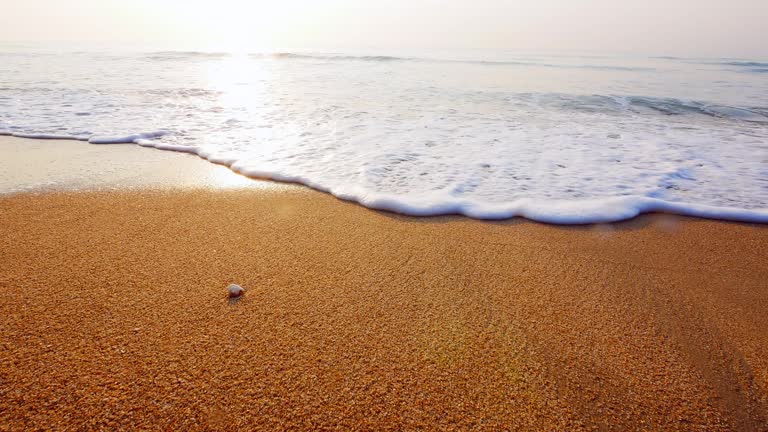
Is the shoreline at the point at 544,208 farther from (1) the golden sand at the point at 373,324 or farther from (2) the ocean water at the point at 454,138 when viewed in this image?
(1) the golden sand at the point at 373,324

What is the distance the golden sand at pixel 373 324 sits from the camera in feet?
4.13

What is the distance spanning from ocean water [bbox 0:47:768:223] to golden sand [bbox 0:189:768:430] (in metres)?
0.49

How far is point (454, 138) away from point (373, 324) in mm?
3604

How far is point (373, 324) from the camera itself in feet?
5.38

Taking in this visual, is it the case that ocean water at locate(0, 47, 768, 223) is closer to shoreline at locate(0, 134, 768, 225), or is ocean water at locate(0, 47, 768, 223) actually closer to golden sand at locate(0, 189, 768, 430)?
shoreline at locate(0, 134, 768, 225)

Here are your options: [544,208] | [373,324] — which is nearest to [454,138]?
[544,208]

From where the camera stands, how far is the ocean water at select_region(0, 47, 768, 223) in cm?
304

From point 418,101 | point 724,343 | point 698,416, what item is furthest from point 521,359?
point 418,101

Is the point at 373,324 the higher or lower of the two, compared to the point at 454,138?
lower

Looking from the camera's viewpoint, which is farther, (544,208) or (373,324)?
(544,208)

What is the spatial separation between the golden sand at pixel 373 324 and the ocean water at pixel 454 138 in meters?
0.49

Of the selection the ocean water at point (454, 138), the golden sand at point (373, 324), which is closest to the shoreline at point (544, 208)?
the ocean water at point (454, 138)

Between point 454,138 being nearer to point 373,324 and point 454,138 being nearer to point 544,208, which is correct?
point 544,208

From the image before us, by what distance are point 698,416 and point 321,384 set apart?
1259 mm
